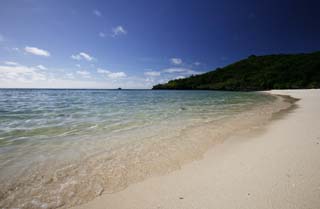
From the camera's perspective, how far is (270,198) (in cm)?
226

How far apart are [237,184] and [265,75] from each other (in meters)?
104

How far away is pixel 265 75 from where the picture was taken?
289 feet

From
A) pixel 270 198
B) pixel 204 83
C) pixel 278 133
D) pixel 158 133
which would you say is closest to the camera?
pixel 270 198

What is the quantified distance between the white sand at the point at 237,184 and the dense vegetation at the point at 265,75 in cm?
7903

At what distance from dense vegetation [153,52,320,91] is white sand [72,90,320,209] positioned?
79027 millimetres

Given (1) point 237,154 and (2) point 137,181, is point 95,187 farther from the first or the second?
(1) point 237,154

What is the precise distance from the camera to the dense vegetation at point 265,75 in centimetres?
7225

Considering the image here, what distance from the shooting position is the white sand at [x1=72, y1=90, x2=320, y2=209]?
7.33ft

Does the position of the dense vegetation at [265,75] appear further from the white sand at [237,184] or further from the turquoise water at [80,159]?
the turquoise water at [80,159]

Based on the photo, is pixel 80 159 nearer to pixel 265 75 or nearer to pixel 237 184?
pixel 237 184

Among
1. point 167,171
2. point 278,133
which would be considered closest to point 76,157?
point 167,171

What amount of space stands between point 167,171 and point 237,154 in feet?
6.32

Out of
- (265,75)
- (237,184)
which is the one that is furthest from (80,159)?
(265,75)

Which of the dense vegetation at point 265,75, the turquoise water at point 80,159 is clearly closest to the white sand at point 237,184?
the turquoise water at point 80,159
